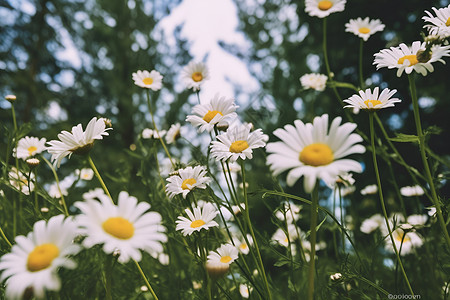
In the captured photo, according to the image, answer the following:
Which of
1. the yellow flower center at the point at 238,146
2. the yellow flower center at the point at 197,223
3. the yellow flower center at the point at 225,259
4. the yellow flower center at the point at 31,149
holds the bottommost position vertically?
the yellow flower center at the point at 225,259

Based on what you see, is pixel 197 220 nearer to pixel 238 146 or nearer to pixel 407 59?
pixel 238 146

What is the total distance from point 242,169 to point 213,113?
0.75 ft

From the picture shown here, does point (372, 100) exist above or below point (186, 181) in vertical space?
above

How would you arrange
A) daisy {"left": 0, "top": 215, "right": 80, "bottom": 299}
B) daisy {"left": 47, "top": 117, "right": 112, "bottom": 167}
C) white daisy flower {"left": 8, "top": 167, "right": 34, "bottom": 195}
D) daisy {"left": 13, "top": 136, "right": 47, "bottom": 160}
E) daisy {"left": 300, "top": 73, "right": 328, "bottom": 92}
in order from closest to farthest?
1. daisy {"left": 0, "top": 215, "right": 80, "bottom": 299}
2. daisy {"left": 47, "top": 117, "right": 112, "bottom": 167}
3. white daisy flower {"left": 8, "top": 167, "right": 34, "bottom": 195}
4. daisy {"left": 13, "top": 136, "right": 47, "bottom": 160}
5. daisy {"left": 300, "top": 73, "right": 328, "bottom": 92}

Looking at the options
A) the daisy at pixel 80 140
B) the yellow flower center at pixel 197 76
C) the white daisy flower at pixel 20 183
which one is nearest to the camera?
the daisy at pixel 80 140

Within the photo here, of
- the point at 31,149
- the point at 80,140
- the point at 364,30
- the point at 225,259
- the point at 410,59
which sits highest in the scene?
the point at 364,30

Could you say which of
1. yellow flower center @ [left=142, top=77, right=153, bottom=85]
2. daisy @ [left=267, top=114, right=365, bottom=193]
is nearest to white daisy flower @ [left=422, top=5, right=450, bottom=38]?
daisy @ [left=267, top=114, right=365, bottom=193]

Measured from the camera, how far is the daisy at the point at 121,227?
462 millimetres

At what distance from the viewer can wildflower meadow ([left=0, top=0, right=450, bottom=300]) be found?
0.57 metres

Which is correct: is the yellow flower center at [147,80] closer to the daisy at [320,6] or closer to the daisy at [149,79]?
the daisy at [149,79]

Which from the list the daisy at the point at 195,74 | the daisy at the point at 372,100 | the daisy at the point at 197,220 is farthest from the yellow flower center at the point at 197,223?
the daisy at the point at 195,74

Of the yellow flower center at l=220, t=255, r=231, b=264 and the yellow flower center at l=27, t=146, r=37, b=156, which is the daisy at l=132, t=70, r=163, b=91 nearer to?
the yellow flower center at l=27, t=146, r=37, b=156

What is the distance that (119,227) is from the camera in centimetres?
51

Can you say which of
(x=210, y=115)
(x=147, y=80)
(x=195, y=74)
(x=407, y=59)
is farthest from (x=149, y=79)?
(x=407, y=59)
